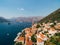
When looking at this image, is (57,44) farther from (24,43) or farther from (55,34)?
(24,43)

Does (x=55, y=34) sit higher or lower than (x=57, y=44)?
higher

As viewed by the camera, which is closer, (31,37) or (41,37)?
(41,37)

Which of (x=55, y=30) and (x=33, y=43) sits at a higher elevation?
(x=55, y=30)

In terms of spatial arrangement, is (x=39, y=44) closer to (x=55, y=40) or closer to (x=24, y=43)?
(x=55, y=40)

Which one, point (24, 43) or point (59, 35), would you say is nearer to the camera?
point (59, 35)

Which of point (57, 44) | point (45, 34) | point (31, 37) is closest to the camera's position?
point (57, 44)

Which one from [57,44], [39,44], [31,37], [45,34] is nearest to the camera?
[57,44]

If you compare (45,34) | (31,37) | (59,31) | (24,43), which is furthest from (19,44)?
(59,31)

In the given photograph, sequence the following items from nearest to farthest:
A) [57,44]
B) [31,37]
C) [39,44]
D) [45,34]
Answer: [57,44] → [39,44] → [45,34] → [31,37]

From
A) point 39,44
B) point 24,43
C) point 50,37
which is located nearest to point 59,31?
point 50,37
